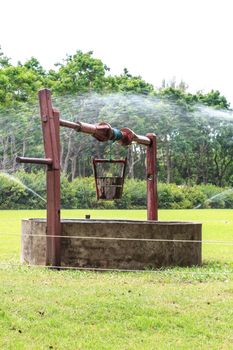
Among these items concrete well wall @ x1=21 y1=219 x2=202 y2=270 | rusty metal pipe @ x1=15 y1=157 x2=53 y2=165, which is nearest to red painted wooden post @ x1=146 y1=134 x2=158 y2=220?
concrete well wall @ x1=21 y1=219 x2=202 y2=270

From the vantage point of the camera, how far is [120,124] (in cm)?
3338

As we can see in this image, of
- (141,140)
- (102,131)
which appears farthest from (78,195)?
(102,131)

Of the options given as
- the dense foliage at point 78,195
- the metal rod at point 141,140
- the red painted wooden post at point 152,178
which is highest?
the metal rod at point 141,140

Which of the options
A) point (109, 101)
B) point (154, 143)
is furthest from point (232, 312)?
point (109, 101)

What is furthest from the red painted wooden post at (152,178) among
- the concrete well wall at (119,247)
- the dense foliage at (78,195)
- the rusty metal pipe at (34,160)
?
the dense foliage at (78,195)

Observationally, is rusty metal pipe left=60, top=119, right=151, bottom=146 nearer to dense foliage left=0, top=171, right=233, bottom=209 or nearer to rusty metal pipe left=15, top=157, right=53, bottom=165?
rusty metal pipe left=15, top=157, right=53, bottom=165

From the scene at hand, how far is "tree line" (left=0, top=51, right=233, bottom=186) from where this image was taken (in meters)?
33.1

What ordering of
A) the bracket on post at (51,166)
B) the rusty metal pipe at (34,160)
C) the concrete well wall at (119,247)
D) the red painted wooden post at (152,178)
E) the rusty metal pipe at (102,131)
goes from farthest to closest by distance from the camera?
the red painted wooden post at (152,178) → the rusty metal pipe at (102,131) → the bracket on post at (51,166) → the concrete well wall at (119,247) → the rusty metal pipe at (34,160)

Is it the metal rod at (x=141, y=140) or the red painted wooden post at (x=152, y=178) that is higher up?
the metal rod at (x=141, y=140)

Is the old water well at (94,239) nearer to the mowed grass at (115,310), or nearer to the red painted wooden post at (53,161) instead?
the red painted wooden post at (53,161)

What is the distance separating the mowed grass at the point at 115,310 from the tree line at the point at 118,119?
2285 cm

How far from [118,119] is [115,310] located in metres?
26.0

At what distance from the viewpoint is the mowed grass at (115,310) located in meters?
→ 5.67

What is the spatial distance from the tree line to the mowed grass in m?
22.8
